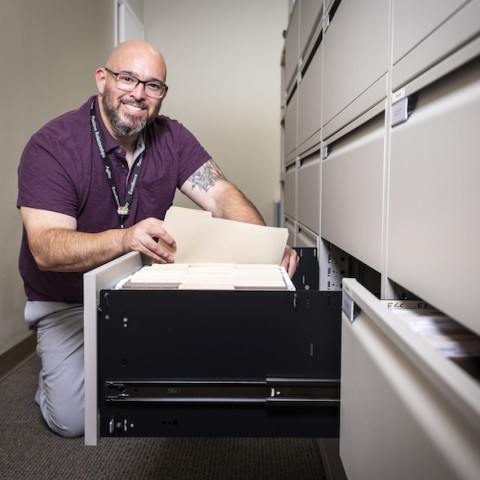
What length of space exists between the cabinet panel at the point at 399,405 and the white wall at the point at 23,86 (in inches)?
61.8

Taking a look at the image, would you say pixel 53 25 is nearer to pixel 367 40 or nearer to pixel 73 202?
pixel 73 202

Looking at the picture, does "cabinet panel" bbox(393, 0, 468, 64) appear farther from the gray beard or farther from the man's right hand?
the gray beard

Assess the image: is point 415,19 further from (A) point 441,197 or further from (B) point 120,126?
(B) point 120,126

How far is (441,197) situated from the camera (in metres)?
0.48

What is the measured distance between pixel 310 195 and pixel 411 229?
92 centimetres

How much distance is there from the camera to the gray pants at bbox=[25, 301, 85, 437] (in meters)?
1.38

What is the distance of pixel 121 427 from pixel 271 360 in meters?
0.23

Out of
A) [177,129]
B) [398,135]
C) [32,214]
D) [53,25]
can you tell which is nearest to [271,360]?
[398,135]

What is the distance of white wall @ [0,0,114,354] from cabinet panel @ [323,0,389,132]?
123 cm

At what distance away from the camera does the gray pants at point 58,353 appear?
1381mm

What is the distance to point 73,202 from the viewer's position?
125 centimetres

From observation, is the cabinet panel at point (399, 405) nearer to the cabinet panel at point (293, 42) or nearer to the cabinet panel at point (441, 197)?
the cabinet panel at point (441, 197)

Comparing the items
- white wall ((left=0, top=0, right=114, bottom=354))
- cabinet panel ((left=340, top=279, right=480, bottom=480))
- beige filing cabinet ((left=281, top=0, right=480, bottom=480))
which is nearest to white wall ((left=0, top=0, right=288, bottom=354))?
white wall ((left=0, top=0, right=114, bottom=354))

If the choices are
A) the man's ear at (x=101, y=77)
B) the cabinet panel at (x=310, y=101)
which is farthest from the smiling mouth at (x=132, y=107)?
the cabinet panel at (x=310, y=101)
